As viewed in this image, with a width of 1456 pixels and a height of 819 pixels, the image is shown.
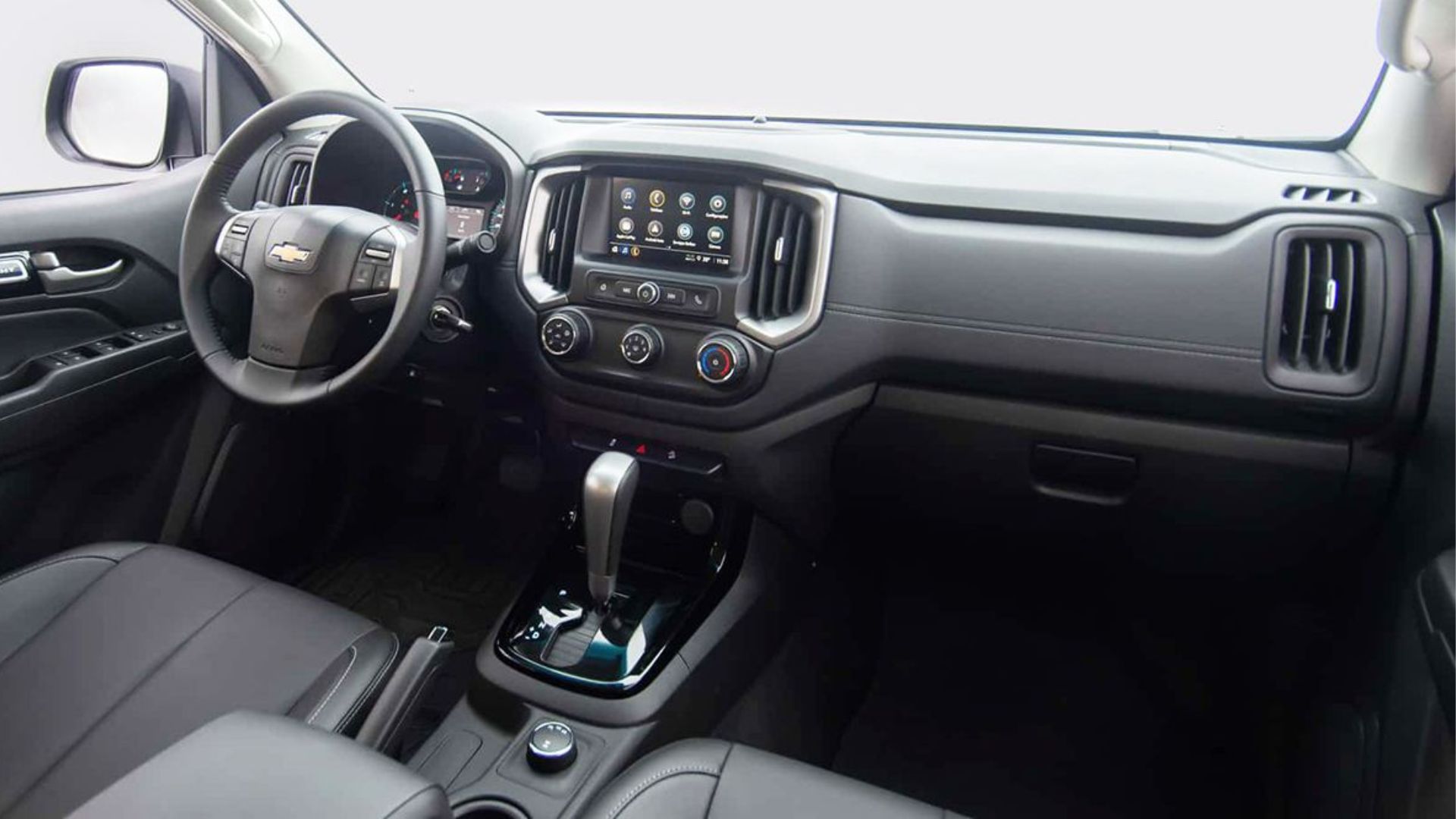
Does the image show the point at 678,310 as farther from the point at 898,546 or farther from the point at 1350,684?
the point at 1350,684

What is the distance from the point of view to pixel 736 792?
99 centimetres

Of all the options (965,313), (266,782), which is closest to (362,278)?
(266,782)

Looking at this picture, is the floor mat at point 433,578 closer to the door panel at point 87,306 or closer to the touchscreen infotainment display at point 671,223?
the door panel at point 87,306

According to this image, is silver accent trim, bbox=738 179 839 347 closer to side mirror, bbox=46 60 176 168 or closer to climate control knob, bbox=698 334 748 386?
climate control knob, bbox=698 334 748 386

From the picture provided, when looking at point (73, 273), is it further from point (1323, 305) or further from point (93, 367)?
point (1323, 305)

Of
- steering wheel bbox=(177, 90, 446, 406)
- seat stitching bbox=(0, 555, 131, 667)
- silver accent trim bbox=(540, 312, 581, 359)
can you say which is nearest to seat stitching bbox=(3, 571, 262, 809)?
seat stitching bbox=(0, 555, 131, 667)

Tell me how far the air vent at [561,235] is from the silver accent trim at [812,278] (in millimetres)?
341

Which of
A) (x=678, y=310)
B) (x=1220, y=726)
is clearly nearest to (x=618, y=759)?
(x=678, y=310)

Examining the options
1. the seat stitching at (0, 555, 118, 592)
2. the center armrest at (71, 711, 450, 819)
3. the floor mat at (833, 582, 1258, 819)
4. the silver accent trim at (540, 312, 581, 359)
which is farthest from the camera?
the floor mat at (833, 582, 1258, 819)

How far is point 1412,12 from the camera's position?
1125mm

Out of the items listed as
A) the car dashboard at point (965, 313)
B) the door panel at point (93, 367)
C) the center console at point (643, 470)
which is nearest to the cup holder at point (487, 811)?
the center console at point (643, 470)

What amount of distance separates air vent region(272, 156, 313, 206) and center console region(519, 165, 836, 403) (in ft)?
1.59

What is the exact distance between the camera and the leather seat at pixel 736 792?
0.97m

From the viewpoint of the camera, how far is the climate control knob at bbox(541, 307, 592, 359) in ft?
5.00
